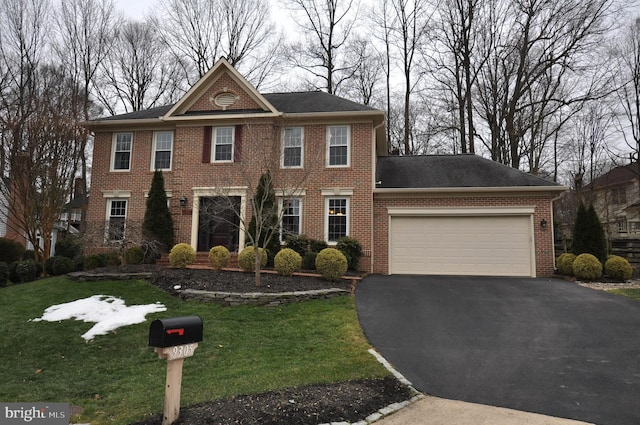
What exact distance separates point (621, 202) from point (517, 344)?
3294cm

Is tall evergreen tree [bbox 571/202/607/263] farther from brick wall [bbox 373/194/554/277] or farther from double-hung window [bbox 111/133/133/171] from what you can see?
double-hung window [bbox 111/133/133/171]

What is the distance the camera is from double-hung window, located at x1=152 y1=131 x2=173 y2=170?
1584cm

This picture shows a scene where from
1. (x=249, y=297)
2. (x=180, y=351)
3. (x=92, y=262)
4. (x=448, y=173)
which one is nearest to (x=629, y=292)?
(x=448, y=173)

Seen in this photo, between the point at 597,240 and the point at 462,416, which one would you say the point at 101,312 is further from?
the point at 597,240

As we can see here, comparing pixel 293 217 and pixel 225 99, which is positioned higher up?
pixel 225 99

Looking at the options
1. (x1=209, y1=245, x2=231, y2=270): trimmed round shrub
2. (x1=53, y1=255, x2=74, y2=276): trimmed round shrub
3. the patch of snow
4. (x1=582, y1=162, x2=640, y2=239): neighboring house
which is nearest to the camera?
the patch of snow

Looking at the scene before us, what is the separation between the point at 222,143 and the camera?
15.3 metres

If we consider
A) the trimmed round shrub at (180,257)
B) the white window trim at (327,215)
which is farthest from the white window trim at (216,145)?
the trimmed round shrub at (180,257)

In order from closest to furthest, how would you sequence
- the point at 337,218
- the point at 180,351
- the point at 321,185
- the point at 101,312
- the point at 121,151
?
the point at 180,351 → the point at 101,312 → the point at 337,218 → the point at 321,185 → the point at 121,151

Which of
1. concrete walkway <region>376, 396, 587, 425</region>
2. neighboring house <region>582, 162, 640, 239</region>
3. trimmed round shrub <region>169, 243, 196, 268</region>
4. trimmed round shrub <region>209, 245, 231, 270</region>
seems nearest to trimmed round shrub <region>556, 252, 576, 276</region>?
concrete walkway <region>376, 396, 587, 425</region>

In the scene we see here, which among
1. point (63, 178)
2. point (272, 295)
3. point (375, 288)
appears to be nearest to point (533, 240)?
point (375, 288)

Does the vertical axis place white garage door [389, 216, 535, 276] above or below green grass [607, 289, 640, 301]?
above

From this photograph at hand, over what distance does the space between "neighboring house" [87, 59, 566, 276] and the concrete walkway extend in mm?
9304

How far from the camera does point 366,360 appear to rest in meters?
5.62
